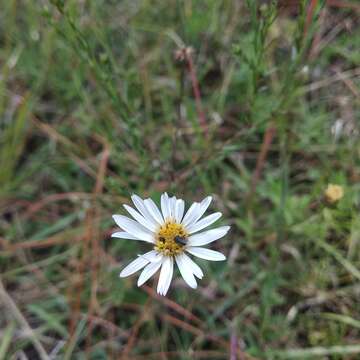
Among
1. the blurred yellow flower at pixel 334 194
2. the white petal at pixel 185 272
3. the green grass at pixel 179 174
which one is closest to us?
the white petal at pixel 185 272

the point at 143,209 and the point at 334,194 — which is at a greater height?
the point at 334,194

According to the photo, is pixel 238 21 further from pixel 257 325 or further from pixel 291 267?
pixel 257 325

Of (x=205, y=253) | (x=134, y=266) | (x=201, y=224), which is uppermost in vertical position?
(x=201, y=224)

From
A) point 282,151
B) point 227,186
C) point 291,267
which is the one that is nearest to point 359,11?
point 282,151

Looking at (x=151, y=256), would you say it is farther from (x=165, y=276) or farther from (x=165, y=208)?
(x=165, y=208)

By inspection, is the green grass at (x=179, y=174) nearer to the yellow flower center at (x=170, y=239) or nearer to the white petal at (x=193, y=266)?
the yellow flower center at (x=170, y=239)

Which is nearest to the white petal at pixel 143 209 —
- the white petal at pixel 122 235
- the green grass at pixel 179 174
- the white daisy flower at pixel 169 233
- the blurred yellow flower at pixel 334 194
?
the white daisy flower at pixel 169 233

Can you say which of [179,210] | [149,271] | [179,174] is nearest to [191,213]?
[179,210]
